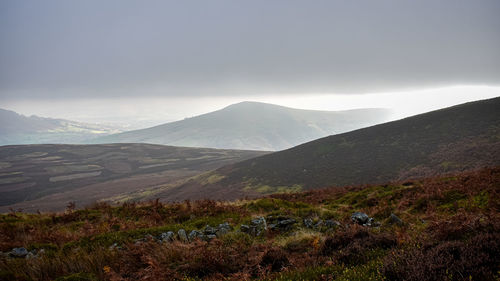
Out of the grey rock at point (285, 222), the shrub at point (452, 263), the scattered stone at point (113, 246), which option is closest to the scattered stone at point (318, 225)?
the grey rock at point (285, 222)

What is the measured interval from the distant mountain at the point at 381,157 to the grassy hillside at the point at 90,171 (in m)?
29.1

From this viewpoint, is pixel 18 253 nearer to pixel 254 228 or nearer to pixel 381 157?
pixel 254 228

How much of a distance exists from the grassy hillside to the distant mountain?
95.6 ft

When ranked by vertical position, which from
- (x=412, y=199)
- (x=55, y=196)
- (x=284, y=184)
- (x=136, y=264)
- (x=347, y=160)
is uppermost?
(x=136, y=264)

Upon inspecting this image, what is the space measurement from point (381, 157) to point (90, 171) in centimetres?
13509

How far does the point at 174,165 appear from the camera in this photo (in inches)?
5123

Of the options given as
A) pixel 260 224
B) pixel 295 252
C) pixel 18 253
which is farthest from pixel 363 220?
pixel 18 253

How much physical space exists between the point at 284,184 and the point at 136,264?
4840cm

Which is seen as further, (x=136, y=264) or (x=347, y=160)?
(x=347, y=160)

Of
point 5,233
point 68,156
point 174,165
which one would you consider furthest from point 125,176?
point 5,233

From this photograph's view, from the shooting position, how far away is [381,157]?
51.6 m

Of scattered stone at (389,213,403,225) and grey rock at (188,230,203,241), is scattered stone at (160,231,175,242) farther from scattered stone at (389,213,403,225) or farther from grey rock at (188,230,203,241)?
scattered stone at (389,213,403,225)

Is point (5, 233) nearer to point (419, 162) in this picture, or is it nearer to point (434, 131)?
point (419, 162)

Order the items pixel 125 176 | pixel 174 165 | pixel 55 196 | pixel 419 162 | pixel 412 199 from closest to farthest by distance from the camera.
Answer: pixel 412 199
pixel 419 162
pixel 55 196
pixel 125 176
pixel 174 165
